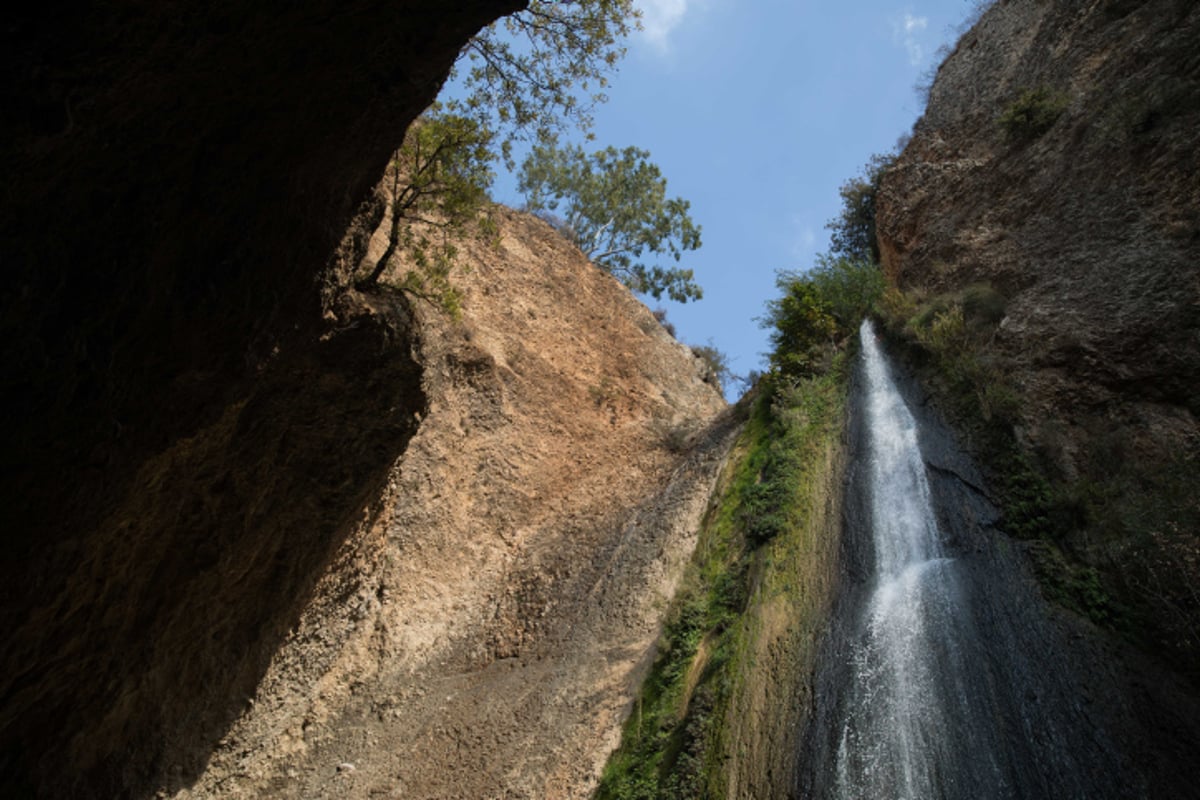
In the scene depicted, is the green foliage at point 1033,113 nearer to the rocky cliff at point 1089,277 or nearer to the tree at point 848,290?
the rocky cliff at point 1089,277

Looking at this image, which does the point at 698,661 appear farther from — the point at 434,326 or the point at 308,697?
the point at 434,326

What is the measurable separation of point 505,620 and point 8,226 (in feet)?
41.5

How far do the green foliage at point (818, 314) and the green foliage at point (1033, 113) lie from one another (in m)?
4.22

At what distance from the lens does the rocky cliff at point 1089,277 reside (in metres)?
9.31

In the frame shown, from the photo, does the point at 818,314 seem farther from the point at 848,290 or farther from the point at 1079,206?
the point at 1079,206

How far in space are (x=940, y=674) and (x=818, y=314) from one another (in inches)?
423

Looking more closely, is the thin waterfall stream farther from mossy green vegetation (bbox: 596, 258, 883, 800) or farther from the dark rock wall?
the dark rock wall

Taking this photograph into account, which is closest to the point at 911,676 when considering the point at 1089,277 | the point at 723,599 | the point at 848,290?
the point at 723,599

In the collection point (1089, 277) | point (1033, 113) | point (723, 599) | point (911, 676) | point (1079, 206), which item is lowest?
point (911, 676)

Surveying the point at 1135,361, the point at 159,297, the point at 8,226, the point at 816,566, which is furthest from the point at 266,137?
the point at 1135,361

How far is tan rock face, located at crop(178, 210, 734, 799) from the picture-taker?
12617 mm

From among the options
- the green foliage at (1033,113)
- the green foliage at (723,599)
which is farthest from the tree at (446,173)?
the green foliage at (1033,113)

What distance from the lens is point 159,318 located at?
622 cm

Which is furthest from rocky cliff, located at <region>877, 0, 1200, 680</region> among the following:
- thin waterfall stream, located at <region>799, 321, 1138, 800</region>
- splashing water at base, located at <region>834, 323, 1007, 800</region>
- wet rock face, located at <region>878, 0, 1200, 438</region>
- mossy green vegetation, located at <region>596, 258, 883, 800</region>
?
mossy green vegetation, located at <region>596, 258, 883, 800</region>
